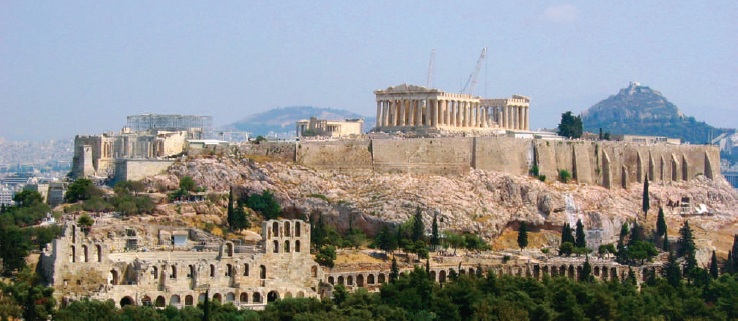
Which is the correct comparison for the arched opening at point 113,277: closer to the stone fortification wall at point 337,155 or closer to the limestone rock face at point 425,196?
the limestone rock face at point 425,196

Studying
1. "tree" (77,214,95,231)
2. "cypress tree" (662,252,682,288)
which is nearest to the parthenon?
"cypress tree" (662,252,682,288)

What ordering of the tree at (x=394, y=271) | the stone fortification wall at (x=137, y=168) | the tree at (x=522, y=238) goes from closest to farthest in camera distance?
the tree at (x=394, y=271) → the stone fortification wall at (x=137, y=168) → the tree at (x=522, y=238)

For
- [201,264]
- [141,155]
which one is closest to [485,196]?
[141,155]

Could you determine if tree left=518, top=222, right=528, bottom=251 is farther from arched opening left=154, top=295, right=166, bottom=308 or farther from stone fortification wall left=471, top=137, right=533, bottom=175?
arched opening left=154, top=295, right=166, bottom=308

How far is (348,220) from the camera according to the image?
99.4 m

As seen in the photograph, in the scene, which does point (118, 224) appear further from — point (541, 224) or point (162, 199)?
point (541, 224)

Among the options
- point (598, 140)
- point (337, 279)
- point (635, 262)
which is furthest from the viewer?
point (598, 140)

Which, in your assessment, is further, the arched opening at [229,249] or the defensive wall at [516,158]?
the defensive wall at [516,158]

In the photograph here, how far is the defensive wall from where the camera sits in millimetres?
108125

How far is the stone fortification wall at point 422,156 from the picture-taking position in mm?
109188

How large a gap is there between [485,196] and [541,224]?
4827 mm

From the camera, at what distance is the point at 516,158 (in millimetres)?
116375

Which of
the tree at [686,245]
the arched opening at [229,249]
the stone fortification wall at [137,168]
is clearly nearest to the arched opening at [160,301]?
the arched opening at [229,249]

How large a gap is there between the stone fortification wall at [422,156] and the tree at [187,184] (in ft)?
52.4
